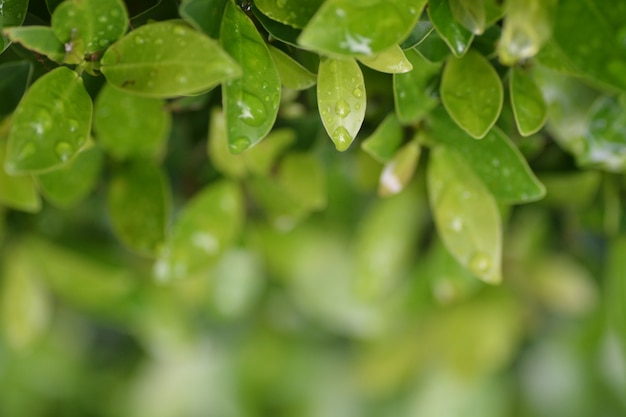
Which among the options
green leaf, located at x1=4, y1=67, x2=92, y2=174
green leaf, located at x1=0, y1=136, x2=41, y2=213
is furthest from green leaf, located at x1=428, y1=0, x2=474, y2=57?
green leaf, located at x1=0, y1=136, x2=41, y2=213

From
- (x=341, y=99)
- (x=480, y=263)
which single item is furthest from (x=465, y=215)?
(x=341, y=99)

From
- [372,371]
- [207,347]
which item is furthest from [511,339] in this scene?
[207,347]

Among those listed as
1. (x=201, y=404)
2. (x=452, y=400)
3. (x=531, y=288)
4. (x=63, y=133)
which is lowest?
(x=201, y=404)

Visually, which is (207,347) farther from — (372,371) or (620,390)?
(620,390)

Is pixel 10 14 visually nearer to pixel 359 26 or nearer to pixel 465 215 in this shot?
pixel 359 26

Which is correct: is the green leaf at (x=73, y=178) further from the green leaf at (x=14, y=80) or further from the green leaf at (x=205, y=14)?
the green leaf at (x=205, y=14)

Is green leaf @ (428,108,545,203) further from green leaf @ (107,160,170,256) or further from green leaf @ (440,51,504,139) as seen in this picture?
green leaf @ (107,160,170,256)
